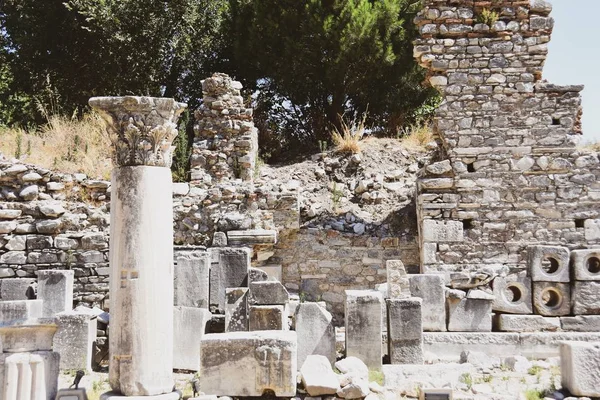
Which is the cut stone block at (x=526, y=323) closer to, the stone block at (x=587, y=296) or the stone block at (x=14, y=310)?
the stone block at (x=587, y=296)

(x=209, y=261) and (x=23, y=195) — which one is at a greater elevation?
(x=23, y=195)

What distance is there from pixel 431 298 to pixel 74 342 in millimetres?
4739

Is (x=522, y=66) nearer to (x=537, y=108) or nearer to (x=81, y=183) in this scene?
(x=537, y=108)

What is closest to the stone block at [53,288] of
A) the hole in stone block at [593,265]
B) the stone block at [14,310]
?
the stone block at [14,310]

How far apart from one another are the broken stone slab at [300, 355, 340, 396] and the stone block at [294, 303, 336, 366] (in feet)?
3.21

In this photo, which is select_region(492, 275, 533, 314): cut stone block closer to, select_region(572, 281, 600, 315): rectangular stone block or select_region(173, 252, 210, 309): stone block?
select_region(572, 281, 600, 315): rectangular stone block

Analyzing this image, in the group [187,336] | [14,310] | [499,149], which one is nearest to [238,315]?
[187,336]

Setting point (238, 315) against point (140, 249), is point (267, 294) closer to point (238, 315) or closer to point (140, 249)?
point (238, 315)

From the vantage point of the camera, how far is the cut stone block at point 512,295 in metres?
8.75

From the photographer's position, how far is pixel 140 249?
601cm

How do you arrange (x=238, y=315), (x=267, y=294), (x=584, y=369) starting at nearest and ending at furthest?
(x=584, y=369), (x=267, y=294), (x=238, y=315)

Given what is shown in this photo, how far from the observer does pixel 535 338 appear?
8.56m

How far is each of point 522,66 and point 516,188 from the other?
217cm

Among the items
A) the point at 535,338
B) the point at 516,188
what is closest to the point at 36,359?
the point at 535,338
